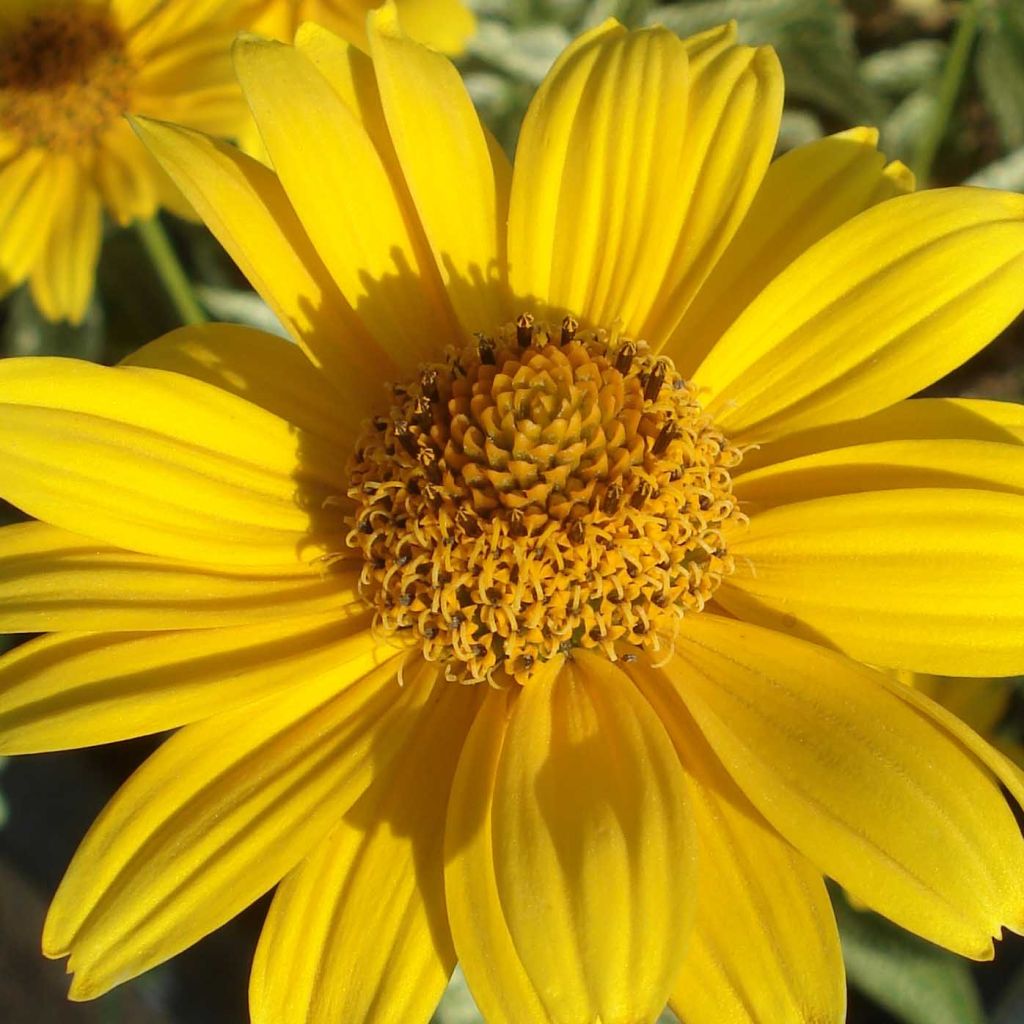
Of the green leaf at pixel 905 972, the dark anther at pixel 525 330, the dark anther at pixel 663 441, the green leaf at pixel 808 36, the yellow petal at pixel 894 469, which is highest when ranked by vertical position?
the green leaf at pixel 808 36

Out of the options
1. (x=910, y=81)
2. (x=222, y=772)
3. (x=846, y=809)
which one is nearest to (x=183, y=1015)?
(x=222, y=772)

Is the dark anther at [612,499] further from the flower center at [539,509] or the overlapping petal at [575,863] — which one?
the overlapping petal at [575,863]

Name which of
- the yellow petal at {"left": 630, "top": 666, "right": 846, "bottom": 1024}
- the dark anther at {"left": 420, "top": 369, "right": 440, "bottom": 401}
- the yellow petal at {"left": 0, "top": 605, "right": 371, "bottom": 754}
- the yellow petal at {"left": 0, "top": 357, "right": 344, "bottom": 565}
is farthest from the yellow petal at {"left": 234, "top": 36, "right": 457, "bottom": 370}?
the yellow petal at {"left": 630, "top": 666, "right": 846, "bottom": 1024}

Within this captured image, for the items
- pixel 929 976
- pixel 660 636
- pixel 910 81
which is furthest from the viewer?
pixel 910 81

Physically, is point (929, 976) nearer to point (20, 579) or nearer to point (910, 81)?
point (20, 579)

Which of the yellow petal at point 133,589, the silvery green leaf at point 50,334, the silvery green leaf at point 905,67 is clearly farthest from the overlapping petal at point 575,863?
the silvery green leaf at point 905,67

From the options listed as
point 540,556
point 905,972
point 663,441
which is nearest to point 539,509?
point 540,556
